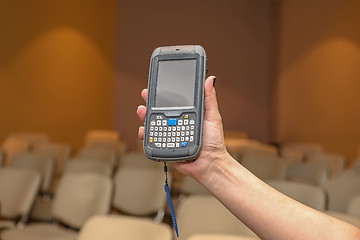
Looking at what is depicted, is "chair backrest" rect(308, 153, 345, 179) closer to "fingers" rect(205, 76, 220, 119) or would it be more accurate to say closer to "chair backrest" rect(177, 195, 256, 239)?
"chair backrest" rect(177, 195, 256, 239)

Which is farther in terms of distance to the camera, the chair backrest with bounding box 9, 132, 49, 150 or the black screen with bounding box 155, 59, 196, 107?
the chair backrest with bounding box 9, 132, 49, 150

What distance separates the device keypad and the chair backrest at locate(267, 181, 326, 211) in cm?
207

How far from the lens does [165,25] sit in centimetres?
945

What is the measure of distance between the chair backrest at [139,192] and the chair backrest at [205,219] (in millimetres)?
1013

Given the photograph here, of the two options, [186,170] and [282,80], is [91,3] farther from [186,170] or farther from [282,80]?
[186,170]

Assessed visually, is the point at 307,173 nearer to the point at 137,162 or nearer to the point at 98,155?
the point at 137,162

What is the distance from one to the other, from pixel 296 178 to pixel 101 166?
6.54ft

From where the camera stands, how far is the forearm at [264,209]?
98 centimetres

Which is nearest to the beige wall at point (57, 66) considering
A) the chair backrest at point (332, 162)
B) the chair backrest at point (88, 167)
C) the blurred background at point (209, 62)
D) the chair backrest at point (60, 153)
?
the blurred background at point (209, 62)

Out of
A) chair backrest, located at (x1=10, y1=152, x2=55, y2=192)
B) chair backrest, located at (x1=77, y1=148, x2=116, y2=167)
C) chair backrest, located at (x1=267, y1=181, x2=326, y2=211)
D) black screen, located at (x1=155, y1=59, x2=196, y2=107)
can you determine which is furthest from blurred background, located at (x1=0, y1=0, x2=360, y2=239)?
black screen, located at (x1=155, y1=59, x2=196, y2=107)

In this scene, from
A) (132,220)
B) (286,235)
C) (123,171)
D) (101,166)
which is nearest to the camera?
(286,235)

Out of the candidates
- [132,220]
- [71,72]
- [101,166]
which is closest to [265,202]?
[132,220]

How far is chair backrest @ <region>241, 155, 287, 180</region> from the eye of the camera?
15.8 ft

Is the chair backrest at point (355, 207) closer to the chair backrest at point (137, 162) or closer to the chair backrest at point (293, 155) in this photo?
the chair backrest at point (137, 162)
